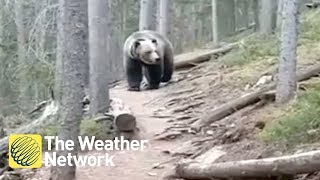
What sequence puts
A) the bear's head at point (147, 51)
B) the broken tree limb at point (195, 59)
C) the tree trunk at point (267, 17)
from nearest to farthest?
the bear's head at point (147, 51), the broken tree limb at point (195, 59), the tree trunk at point (267, 17)

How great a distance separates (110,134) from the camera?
8992 mm

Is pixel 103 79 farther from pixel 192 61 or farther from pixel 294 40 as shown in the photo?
pixel 192 61

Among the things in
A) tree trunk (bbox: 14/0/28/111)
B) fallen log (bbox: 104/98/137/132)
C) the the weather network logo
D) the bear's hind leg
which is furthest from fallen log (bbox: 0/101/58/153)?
tree trunk (bbox: 14/0/28/111)

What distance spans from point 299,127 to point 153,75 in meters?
7.43

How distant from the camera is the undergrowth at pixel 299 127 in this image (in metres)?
5.79

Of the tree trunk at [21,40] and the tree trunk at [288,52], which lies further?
the tree trunk at [21,40]

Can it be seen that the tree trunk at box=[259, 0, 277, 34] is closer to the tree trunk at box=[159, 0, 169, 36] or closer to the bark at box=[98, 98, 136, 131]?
the tree trunk at box=[159, 0, 169, 36]

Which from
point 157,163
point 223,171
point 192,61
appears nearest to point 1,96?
point 192,61

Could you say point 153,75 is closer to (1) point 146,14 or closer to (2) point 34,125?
(1) point 146,14

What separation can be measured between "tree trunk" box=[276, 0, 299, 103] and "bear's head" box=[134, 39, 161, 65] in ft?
18.2

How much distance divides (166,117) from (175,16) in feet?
67.3

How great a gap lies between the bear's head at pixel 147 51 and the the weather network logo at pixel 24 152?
439 cm

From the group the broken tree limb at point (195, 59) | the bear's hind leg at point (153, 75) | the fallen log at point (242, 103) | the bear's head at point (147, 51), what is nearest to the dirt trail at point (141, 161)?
the fallen log at point (242, 103)

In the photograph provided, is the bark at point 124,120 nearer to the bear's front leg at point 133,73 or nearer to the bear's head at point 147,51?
the bear's head at point 147,51
